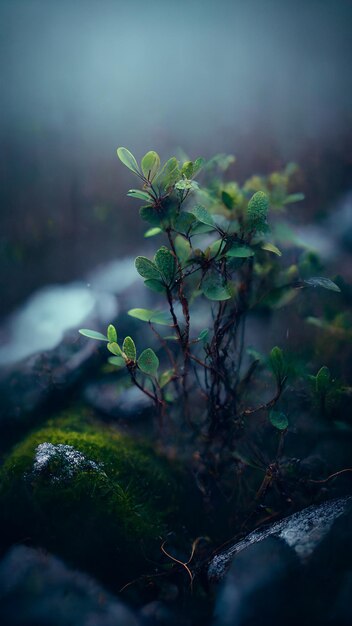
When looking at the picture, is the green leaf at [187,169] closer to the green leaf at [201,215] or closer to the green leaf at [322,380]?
the green leaf at [201,215]

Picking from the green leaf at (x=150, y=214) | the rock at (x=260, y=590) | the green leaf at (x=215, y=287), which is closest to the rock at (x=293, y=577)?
the rock at (x=260, y=590)

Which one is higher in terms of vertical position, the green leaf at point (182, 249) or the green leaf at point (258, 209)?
the green leaf at point (182, 249)

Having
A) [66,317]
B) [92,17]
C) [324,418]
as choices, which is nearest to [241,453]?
[324,418]

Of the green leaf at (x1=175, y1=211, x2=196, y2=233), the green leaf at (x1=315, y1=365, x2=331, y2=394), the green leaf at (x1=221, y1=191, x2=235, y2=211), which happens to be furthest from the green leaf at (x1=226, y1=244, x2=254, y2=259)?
the green leaf at (x1=315, y1=365, x2=331, y2=394)

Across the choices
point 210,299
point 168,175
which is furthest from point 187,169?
point 210,299

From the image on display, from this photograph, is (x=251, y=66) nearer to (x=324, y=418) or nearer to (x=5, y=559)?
(x=324, y=418)

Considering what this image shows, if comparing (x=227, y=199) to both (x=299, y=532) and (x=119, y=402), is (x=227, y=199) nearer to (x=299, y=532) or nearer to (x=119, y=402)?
(x=119, y=402)
